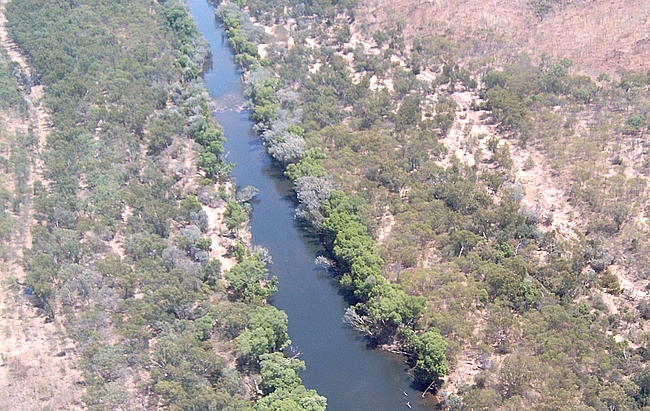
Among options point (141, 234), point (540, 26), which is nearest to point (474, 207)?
point (141, 234)

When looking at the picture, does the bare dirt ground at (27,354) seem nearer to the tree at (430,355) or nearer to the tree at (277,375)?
the tree at (277,375)

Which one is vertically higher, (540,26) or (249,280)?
(540,26)

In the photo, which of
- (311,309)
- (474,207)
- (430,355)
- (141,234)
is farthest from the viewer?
(474,207)

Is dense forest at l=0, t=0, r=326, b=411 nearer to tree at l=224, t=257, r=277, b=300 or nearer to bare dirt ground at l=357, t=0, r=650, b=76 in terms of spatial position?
tree at l=224, t=257, r=277, b=300

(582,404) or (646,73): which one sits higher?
(646,73)

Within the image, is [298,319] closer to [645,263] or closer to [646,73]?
[645,263]

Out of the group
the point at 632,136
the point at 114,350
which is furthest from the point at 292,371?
the point at 632,136

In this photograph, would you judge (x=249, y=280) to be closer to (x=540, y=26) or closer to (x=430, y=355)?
(x=430, y=355)
